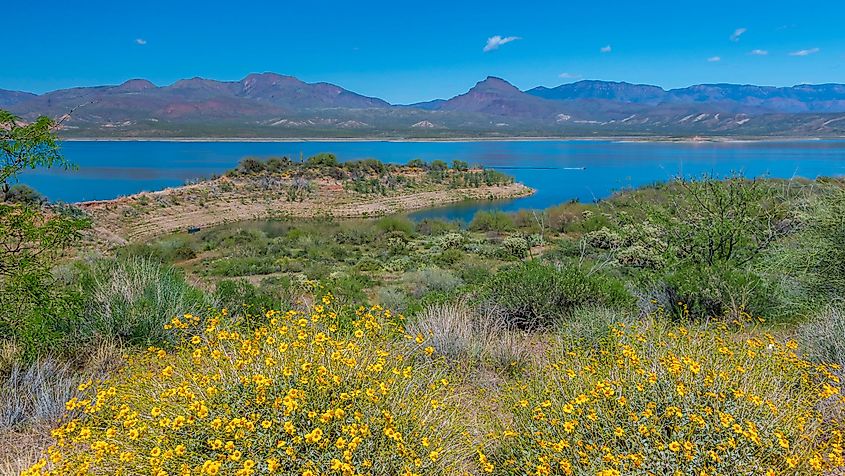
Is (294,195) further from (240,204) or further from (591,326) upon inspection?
(591,326)

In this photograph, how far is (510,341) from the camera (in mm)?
6117

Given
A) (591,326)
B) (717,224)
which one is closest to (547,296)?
(591,326)

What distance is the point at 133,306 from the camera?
6.34 meters

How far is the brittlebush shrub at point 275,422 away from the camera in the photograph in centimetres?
288

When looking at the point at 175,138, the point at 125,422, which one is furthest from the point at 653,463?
the point at 175,138

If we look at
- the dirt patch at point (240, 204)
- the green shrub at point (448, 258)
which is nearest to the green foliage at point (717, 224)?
the green shrub at point (448, 258)

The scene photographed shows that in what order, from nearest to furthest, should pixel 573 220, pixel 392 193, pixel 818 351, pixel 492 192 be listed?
pixel 818 351 → pixel 573 220 → pixel 392 193 → pixel 492 192

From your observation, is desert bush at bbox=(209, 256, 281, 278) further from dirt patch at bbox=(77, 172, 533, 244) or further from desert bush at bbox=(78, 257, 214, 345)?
dirt patch at bbox=(77, 172, 533, 244)

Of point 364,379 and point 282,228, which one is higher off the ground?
point 364,379

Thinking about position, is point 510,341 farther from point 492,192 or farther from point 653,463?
point 492,192

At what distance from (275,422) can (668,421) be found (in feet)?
7.43

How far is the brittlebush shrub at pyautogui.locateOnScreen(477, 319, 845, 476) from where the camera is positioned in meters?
3.05

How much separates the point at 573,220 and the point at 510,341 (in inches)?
1036

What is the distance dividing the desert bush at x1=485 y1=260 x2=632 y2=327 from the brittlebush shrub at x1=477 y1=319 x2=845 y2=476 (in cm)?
328
